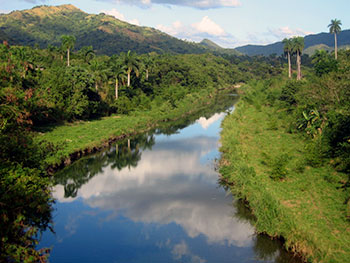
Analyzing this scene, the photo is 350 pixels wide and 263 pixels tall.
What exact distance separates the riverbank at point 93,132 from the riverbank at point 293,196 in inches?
653

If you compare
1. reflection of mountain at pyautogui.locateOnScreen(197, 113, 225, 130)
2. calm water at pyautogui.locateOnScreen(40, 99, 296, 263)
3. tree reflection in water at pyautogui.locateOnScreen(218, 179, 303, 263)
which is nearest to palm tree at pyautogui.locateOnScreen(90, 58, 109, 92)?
reflection of mountain at pyautogui.locateOnScreen(197, 113, 225, 130)

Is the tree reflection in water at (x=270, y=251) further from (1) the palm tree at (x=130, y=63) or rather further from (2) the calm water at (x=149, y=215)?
(1) the palm tree at (x=130, y=63)

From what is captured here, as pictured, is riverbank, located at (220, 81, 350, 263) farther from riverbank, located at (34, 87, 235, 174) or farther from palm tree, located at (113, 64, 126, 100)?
palm tree, located at (113, 64, 126, 100)

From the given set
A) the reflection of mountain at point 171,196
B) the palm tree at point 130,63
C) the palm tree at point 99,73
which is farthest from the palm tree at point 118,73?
the reflection of mountain at point 171,196

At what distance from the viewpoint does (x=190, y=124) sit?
70.1 m

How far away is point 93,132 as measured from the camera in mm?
48594

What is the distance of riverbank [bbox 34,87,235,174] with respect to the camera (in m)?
37.1

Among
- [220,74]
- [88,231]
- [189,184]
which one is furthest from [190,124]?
[220,74]

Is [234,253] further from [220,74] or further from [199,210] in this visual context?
[220,74]

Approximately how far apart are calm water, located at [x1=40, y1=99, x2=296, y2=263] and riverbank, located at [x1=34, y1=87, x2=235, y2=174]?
1451 mm

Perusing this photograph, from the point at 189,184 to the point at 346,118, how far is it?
16.6m

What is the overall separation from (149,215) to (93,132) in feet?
79.8

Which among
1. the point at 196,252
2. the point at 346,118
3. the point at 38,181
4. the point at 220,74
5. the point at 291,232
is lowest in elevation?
the point at 196,252

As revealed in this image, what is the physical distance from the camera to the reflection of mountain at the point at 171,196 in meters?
24.9
